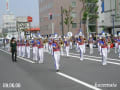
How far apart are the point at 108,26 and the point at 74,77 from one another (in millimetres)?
50614

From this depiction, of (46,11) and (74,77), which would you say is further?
(46,11)

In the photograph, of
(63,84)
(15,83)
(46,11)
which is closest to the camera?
(63,84)

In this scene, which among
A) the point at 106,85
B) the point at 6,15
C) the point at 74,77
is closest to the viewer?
the point at 106,85

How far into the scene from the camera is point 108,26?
6003 cm

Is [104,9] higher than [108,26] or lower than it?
higher

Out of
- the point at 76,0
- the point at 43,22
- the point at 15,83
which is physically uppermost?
the point at 76,0

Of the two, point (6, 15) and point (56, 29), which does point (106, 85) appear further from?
point (6, 15)

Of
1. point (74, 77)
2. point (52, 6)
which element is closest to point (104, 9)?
point (52, 6)

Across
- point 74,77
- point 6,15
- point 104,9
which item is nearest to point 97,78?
point 74,77

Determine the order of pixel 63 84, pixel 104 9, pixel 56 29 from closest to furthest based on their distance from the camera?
pixel 63 84, pixel 104 9, pixel 56 29

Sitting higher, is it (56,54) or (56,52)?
(56,52)

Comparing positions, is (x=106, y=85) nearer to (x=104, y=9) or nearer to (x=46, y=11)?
(x=104, y=9)

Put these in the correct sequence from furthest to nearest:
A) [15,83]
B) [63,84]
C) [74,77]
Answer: [74,77] < [15,83] < [63,84]

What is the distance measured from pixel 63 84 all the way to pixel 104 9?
50911 millimetres
